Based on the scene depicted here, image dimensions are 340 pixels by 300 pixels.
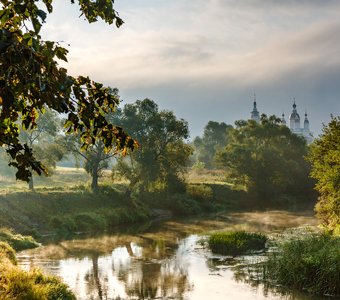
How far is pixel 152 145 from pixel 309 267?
39.2 meters

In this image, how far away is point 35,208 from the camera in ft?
150

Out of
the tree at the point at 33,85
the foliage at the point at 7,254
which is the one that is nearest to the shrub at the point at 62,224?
the foliage at the point at 7,254

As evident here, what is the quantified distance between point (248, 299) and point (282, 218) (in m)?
36.2

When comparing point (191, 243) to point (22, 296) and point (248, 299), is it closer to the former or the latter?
point (248, 299)

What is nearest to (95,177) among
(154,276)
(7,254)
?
(7,254)

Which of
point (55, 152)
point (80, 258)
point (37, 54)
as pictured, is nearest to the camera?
point (37, 54)

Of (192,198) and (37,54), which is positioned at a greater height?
(37,54)

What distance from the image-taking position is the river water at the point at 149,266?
72.1 ft

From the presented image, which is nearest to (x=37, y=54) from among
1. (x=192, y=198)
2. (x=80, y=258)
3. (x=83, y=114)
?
(x=83, y=114)

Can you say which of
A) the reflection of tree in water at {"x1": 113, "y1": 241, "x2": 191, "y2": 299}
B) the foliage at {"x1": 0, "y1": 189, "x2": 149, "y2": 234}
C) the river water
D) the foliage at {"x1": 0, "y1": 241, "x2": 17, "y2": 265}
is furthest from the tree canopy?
the foliage at {"x1": 0, "y1": 241, "x2": 17, "y2": 265}

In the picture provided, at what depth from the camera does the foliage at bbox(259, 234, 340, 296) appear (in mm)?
20906

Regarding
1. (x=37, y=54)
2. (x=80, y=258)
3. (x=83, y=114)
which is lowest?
(x=80, y=258)

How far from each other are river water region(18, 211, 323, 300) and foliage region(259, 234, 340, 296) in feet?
2.44

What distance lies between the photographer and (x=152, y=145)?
59562 mm
